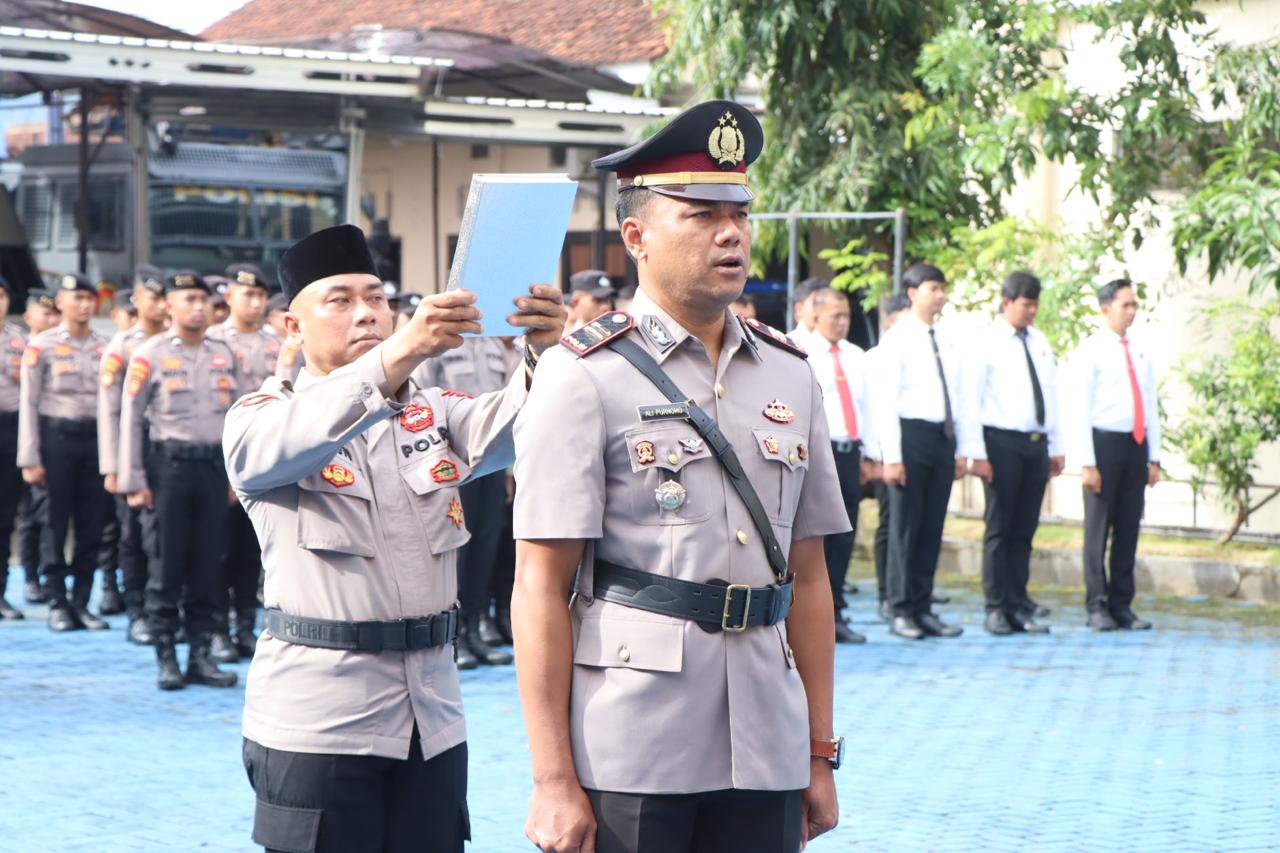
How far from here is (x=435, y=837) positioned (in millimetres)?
3684

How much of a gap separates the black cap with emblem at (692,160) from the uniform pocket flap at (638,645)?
0.76 meters

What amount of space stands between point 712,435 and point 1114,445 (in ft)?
26.6

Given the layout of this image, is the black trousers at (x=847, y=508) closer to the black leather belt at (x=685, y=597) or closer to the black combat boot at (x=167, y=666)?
the black combat boot at (x=167, y=666)

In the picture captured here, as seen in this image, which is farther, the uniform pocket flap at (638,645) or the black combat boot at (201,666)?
the black combat boot at (201,666)

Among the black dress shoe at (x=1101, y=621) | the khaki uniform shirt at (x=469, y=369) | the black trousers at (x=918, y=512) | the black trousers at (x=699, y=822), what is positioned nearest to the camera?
the black trousers at (x=699, y=822)

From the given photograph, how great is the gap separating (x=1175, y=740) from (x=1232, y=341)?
5.73 meters

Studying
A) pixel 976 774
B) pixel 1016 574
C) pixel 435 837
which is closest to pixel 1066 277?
pixel 1016 574

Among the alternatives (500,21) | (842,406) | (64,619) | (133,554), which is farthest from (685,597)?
(500,21)

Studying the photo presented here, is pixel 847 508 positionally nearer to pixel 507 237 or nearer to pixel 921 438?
pixel 921 438

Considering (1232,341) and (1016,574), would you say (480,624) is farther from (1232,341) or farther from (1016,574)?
(1232,341)

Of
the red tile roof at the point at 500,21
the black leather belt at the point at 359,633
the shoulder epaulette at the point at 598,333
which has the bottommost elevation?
the black leather belt at the point at 359,633

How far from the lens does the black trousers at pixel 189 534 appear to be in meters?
8.78

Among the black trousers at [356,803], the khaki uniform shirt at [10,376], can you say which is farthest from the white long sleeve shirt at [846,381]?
the black trousers at [356,803]

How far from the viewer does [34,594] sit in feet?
39.6
